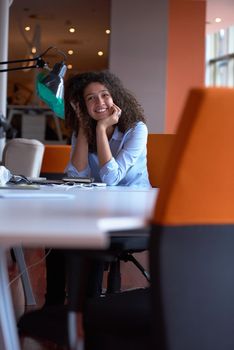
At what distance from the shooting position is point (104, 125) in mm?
2836

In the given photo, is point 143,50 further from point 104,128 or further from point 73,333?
point 73,333

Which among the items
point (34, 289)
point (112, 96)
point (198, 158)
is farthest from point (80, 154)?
point (198, 158)

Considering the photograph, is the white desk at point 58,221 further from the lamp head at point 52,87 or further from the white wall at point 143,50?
the white wall at point 143,50

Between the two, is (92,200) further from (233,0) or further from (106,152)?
(233,0)

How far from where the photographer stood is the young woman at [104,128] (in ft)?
9.23

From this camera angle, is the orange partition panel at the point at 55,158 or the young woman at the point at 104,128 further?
the orange partition panel at the point at 55,158

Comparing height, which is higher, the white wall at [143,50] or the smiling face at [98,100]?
the white wall at [143,50]

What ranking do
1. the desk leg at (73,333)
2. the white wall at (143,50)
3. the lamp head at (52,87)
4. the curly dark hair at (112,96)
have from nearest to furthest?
the desk leg at (73,333)
the lamp head at (52,87)
the curly dark hair at (112,96)
the white wall at (143,50)

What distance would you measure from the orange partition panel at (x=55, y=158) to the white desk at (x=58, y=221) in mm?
1906

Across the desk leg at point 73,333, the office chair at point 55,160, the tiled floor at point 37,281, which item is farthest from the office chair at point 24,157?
the desk leg at point 73,333

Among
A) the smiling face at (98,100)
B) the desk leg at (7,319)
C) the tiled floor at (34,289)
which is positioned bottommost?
the tiled floor at (34,289)

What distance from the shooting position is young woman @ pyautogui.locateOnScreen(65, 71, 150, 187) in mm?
2865

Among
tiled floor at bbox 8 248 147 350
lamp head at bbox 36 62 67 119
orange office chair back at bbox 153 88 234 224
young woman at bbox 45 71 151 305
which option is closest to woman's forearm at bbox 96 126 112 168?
young woman at bbox 45 71 151 305

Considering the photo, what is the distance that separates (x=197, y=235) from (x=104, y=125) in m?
1.70
